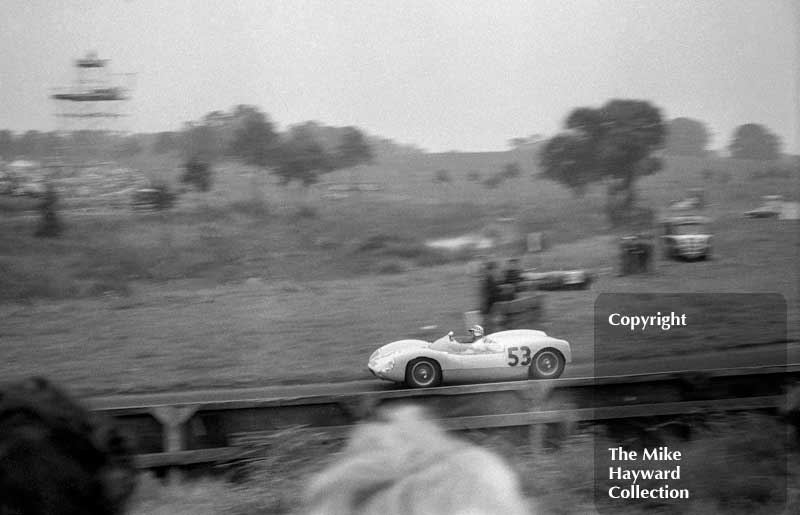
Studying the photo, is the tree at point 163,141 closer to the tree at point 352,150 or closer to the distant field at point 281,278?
the distant field at point 281,278

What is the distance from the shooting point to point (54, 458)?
957mm

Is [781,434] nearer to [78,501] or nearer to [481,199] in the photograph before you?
[481,199]

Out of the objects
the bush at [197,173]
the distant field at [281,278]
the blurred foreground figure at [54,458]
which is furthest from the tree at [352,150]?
the blurred foreground figure at [54,458]

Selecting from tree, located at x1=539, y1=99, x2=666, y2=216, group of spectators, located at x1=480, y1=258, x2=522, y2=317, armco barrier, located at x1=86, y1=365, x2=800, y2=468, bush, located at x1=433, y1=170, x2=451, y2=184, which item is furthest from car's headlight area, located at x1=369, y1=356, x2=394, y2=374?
tree, located at x1=539, y1=99, x2=666, y2=216

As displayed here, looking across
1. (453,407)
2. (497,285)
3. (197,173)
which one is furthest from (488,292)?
(197,173)

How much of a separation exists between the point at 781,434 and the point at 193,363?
2913 mm

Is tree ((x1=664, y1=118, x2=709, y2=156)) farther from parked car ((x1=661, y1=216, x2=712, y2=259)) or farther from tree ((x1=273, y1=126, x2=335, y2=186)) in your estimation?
tree ((x1=273, y1=126, x2=335, y2=186))

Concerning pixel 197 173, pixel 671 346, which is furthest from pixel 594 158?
pixel 197 173

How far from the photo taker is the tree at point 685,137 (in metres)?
4.77

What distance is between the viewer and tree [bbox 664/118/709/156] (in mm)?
4766

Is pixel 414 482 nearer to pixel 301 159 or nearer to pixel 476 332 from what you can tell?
pixel 476 332

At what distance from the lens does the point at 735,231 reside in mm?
4793

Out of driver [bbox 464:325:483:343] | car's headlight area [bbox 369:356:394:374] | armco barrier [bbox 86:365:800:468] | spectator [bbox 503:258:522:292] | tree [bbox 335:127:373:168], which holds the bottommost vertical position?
armco barrier [bbox 86:365:800:468]

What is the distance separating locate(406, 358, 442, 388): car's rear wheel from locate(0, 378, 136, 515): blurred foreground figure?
3.24 m
